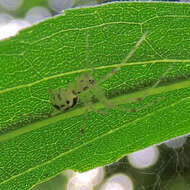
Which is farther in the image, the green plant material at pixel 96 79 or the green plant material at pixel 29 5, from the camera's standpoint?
the green plant material at pixel 29 5

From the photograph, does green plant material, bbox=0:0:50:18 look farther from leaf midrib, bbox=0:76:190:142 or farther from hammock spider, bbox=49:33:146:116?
leaf midrib, bbox=0:76:190:142

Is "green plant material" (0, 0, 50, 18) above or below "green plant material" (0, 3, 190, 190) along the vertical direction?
above

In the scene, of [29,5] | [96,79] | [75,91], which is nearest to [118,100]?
[96,79]

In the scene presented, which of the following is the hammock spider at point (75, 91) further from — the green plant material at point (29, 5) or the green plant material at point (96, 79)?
the green plant material at point (29, 5)

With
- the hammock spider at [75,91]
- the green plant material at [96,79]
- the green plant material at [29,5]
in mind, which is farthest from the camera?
the green plant material at [29,5]

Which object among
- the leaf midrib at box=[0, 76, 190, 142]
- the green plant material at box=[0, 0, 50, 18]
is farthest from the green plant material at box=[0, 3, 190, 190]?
the green plant material at box=[0, 0, 50, 18]

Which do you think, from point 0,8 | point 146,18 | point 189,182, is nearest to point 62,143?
point 146,18

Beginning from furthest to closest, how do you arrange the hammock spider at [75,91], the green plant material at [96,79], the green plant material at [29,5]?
the green plant material at [29,5]
the hammock spider at [75,91]
the green plant material at [96,79]

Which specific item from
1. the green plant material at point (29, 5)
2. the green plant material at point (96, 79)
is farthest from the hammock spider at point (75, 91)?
the green plant material at point (29, 5)

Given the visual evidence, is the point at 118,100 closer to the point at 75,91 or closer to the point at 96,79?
the point at 96,79
